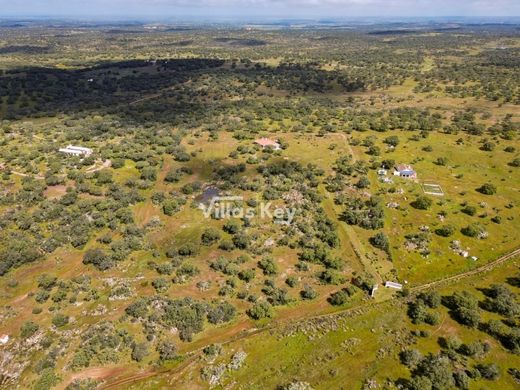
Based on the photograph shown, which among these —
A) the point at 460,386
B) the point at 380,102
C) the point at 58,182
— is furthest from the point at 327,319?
the point at 380,102

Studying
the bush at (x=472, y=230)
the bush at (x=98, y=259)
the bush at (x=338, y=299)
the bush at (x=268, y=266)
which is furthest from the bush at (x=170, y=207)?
the bush at (x=472, y=230)

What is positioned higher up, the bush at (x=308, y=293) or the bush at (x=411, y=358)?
the bush at (x=411, y=358)

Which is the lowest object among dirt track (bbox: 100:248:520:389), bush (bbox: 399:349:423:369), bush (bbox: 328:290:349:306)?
dirt track (bbox: 100:248:520:389)

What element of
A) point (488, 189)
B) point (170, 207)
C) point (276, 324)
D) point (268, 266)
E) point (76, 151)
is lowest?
point (276, 324)

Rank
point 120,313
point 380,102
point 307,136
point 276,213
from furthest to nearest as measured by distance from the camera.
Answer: point 380,102
point 307,136
point 276,213
point 120,313

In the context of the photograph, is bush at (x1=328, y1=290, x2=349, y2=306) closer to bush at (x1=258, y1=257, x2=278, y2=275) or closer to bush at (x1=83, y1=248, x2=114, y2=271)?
bush at (x1=258, y1=257, x2=278, y2=275)

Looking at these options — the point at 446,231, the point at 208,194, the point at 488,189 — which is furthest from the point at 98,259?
the point at 488,189

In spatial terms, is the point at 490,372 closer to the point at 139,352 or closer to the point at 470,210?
the point at 470,210

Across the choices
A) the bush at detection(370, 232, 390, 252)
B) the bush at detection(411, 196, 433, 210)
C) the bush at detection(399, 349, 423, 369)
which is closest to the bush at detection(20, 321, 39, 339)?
the bush at detection(399, 349, 423, 369)

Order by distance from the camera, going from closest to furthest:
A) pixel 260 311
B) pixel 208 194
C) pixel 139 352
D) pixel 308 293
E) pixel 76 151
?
pixel 139 352
pixel 260 311
pixel 308 293
pixel 208 194
pixel 76 151

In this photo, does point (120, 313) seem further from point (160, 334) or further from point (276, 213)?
point (276, 213)

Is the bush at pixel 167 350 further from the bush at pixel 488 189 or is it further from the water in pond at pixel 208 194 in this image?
the bush at pixel 488 189
